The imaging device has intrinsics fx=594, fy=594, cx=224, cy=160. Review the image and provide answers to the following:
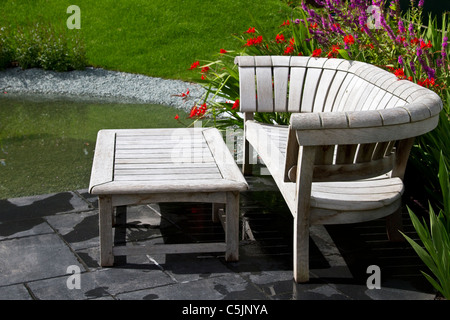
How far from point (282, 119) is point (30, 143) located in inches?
127

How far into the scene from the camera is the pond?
5.77m

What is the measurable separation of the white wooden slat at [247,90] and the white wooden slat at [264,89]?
0.05 metres

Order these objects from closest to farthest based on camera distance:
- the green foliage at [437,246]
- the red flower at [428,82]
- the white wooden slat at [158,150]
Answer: the green foliage at [437,246]
the white wooden slat at [158,150]
the red flower at [428,82]

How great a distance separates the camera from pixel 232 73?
5.66 meters

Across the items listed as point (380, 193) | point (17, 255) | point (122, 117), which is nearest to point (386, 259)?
point (380, 193)

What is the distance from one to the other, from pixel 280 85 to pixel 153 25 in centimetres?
969

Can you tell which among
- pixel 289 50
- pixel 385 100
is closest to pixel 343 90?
pixel 385 100

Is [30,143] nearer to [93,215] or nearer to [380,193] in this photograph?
[93,215]

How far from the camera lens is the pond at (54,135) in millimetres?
5766

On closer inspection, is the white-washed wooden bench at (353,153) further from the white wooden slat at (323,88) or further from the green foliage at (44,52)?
the green foliage at (44,52)

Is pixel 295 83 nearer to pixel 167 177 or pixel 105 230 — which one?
pixel 167 177

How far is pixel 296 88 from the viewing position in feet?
17.0

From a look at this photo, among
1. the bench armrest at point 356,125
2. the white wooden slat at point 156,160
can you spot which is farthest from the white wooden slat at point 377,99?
the white wooden slat at point 156,160
